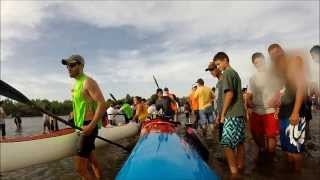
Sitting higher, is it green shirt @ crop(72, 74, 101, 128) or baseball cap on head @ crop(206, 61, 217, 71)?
baseball cap on head @ crop(206, 61, 217, 71)

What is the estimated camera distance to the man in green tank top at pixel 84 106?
611cm

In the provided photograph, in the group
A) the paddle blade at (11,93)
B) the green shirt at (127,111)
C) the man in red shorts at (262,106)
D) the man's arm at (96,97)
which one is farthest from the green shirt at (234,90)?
the green shirt at (127,111)

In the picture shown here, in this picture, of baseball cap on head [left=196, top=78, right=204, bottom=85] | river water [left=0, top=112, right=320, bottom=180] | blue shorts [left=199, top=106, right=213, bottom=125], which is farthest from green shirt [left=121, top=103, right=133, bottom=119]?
river water [left=0, top=112, right=320, bottom=180]

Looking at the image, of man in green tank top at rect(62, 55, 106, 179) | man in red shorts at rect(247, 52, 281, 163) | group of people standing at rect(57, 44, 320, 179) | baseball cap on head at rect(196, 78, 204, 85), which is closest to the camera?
man in green tank top at rect(62, 55, 106, 179)

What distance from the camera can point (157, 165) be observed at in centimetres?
484

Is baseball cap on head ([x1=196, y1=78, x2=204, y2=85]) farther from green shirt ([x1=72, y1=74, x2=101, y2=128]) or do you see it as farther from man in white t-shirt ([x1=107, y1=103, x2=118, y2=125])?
green shirt ([x1=72, y1=74, x2=101, y2=128])

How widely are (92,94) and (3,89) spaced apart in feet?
4.30

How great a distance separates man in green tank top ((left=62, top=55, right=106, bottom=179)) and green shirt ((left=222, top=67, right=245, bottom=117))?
88.9 inches

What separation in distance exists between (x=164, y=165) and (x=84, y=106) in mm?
1968

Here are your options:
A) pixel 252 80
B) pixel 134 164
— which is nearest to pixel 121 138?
pixel 252 80

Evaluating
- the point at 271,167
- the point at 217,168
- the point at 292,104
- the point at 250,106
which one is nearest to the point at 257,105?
the point at 250,106

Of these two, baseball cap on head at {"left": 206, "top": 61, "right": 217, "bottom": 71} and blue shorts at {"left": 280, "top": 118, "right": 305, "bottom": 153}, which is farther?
baseball cap on head at {"left": 206, "top": 61, "right": 217, "bottom": 71}

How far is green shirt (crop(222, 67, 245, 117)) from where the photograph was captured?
7129 mm

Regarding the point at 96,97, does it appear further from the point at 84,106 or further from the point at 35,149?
the point at 35,149
